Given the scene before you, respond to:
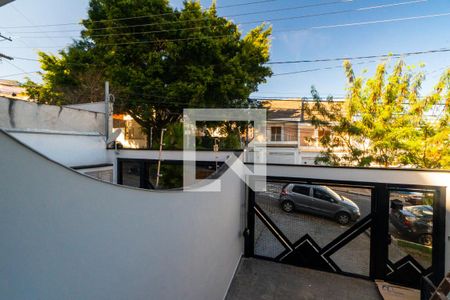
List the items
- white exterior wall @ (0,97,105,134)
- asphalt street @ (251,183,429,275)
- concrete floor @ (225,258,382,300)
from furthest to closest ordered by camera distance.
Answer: white exterior wall @ (0,97,105,134), asphalt street @ (251,183,429,275), concrete floor @ (225,258,382,300)

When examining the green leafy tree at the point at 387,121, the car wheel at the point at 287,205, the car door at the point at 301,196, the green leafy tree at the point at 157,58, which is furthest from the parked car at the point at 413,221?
the green leafy tree at the point at 157,58

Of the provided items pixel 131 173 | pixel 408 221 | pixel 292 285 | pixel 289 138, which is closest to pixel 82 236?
pixel 292 285

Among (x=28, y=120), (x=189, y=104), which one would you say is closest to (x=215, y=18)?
(x=189, y=104)

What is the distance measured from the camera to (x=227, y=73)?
1041 centimetres

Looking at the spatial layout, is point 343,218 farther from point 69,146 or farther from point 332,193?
point 69,146

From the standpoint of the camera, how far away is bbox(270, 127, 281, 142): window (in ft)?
51.3

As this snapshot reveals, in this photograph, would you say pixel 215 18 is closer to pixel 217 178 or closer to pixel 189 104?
pixel 189 104

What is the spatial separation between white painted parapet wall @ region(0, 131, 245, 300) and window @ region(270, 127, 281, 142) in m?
14.4

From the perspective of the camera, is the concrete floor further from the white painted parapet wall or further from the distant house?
the distant house

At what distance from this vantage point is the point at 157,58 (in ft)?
32.6

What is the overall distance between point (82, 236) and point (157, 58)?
10501 mm

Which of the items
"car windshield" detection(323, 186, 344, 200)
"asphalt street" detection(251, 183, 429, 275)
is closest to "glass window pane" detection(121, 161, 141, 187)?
"asphalt street" detection(251, 183, 429, 275)

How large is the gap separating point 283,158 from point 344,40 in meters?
8.41

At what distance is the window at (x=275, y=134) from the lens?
1562 centimetres
